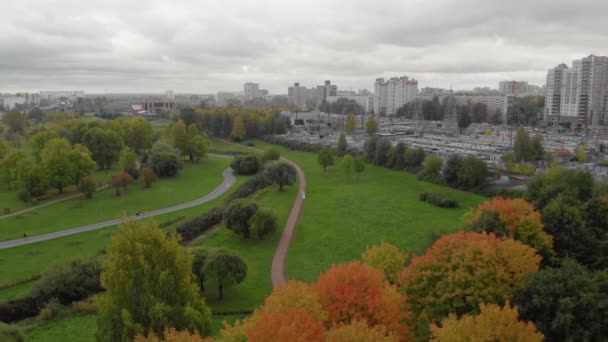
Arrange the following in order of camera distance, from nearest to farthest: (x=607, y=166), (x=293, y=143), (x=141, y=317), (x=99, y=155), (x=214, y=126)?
(x=141, y=317), (x=607, y=166), (x=99, y=155), (x=293, y=143), (x=214, y=126)

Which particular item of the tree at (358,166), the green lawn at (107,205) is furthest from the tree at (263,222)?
the tree at (358,166)

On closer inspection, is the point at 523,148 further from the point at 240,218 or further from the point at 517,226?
the point at 240,218

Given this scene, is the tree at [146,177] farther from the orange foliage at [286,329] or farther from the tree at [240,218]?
the orange foliage at [286,329]

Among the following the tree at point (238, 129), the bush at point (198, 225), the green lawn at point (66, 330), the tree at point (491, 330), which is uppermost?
the tree at point (238, 129)

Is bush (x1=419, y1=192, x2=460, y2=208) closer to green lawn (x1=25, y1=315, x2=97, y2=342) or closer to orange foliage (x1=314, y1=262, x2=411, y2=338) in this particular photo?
orange foliage (x1=314, y1=262, x2=411, y2=338)

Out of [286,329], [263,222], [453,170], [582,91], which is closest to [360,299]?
[286,329]

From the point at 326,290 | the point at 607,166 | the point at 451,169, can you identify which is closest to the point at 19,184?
the point at 326,290

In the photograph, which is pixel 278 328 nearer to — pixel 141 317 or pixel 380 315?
pixel 380 315
